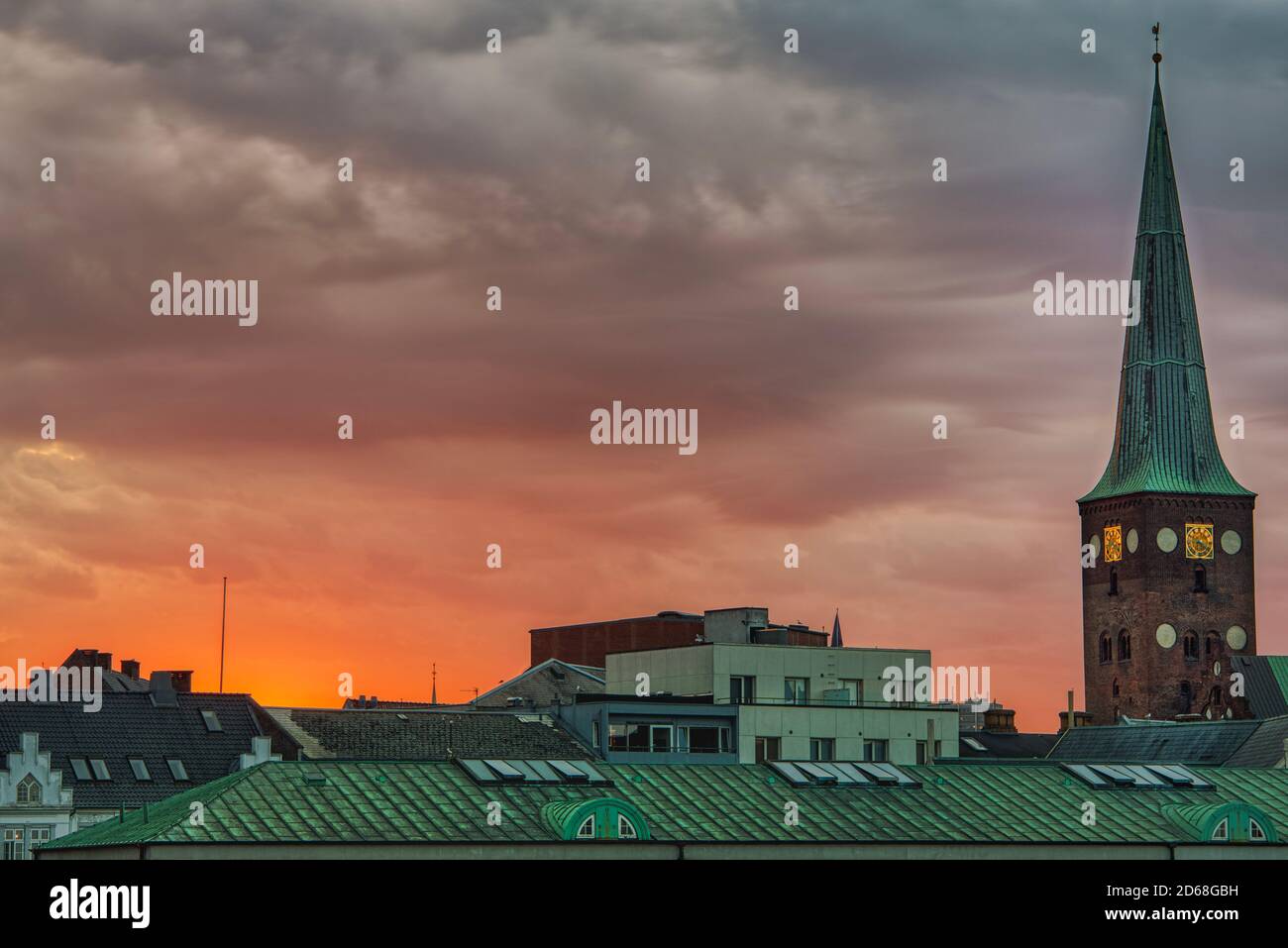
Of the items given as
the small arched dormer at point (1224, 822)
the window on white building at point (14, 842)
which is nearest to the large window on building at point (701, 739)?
the small arched dormer at point (1224, 822)

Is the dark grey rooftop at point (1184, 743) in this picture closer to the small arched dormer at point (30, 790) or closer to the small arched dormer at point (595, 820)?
the small arched dormer at point (30, 790)

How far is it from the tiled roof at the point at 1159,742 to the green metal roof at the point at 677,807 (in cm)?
6833

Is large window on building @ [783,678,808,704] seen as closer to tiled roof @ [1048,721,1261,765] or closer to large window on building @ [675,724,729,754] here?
large window on building @ [675,724,729,754]

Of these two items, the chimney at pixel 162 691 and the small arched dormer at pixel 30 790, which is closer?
the small arched dormer at pixel 30 790

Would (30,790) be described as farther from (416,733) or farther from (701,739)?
(701,739)

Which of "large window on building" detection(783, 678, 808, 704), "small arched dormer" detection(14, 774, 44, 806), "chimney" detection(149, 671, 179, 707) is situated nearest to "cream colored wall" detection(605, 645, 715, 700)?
"large window on building" detection(783, 678, 808, 704)

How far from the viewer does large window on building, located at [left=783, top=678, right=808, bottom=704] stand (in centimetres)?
12256

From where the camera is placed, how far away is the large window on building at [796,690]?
12256cm

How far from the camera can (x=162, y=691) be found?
436ft

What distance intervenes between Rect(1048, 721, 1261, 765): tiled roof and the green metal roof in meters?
68.3
